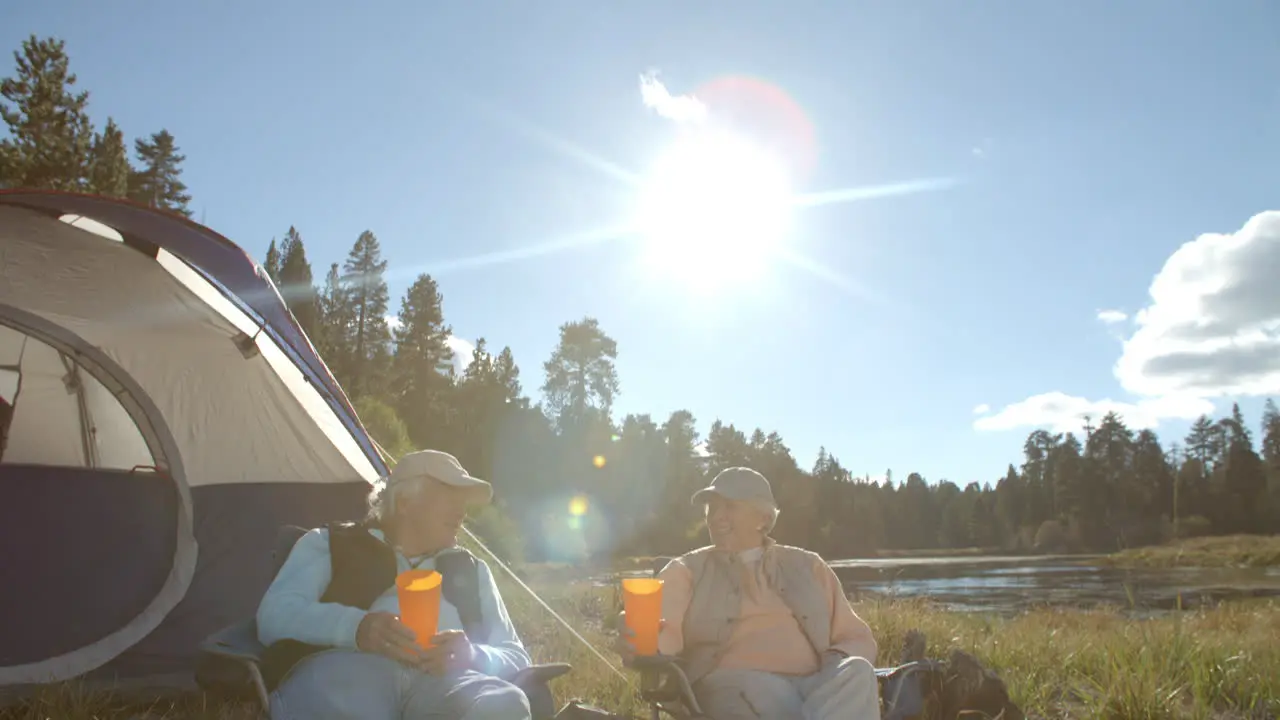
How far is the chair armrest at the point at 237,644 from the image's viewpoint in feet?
7.41

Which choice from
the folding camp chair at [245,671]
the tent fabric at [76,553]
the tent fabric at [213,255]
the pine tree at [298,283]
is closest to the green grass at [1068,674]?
the tent fabric at [76,553]

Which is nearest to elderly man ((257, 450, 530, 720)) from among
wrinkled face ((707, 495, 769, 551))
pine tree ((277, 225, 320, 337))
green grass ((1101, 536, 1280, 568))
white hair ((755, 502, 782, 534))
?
wrinkled face ((707, 495, 769, 551))

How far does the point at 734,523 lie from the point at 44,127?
23120 millimetres

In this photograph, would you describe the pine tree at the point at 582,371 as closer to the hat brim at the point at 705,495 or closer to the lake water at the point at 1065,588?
the lake water at the point at 1065,588

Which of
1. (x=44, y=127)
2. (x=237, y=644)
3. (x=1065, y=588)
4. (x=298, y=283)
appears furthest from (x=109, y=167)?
(x=1065, y=588)

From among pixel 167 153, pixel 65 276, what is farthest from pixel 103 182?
pixel 65 276

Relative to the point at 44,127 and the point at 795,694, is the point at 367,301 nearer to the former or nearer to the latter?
the point at 44,127

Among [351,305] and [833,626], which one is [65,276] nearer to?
[833,626]

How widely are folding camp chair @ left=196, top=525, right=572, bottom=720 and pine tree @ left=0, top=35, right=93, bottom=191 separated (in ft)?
64.6

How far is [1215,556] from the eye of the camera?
109 ft

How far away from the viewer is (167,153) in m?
29.8

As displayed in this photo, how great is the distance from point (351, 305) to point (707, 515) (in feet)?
123

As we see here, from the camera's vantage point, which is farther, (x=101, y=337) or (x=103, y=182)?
(x=103, y=182)

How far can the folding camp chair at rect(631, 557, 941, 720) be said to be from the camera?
263 centimetres
